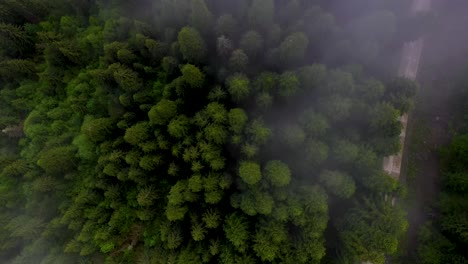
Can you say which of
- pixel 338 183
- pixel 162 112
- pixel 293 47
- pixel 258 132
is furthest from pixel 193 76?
pixel 338 183

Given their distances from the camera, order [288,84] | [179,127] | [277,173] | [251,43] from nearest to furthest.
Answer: [277,173] → [179,127] → [288,84] → [251,43]

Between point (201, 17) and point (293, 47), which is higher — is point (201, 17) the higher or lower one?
the higher one

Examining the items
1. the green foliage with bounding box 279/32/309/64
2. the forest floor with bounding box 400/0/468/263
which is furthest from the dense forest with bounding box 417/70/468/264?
the green foliage with bounding box 279/32/309/64

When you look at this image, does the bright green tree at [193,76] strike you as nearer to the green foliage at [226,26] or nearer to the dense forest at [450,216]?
the green foliage at [226,26]

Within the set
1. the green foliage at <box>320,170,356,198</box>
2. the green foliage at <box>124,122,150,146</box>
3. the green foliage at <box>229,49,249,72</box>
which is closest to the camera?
the green foliage at <box>320,170,356,198</box>

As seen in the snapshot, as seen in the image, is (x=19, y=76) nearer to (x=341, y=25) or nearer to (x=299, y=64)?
(x=299, y=64)

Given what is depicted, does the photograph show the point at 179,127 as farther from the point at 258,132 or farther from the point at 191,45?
the point at 191,45

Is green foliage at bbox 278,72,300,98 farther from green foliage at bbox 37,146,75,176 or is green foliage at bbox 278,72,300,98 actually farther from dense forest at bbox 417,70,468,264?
green foliage at bbox 37,146,75,176

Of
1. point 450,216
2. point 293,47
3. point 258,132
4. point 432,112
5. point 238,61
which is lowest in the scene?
point 450,216
